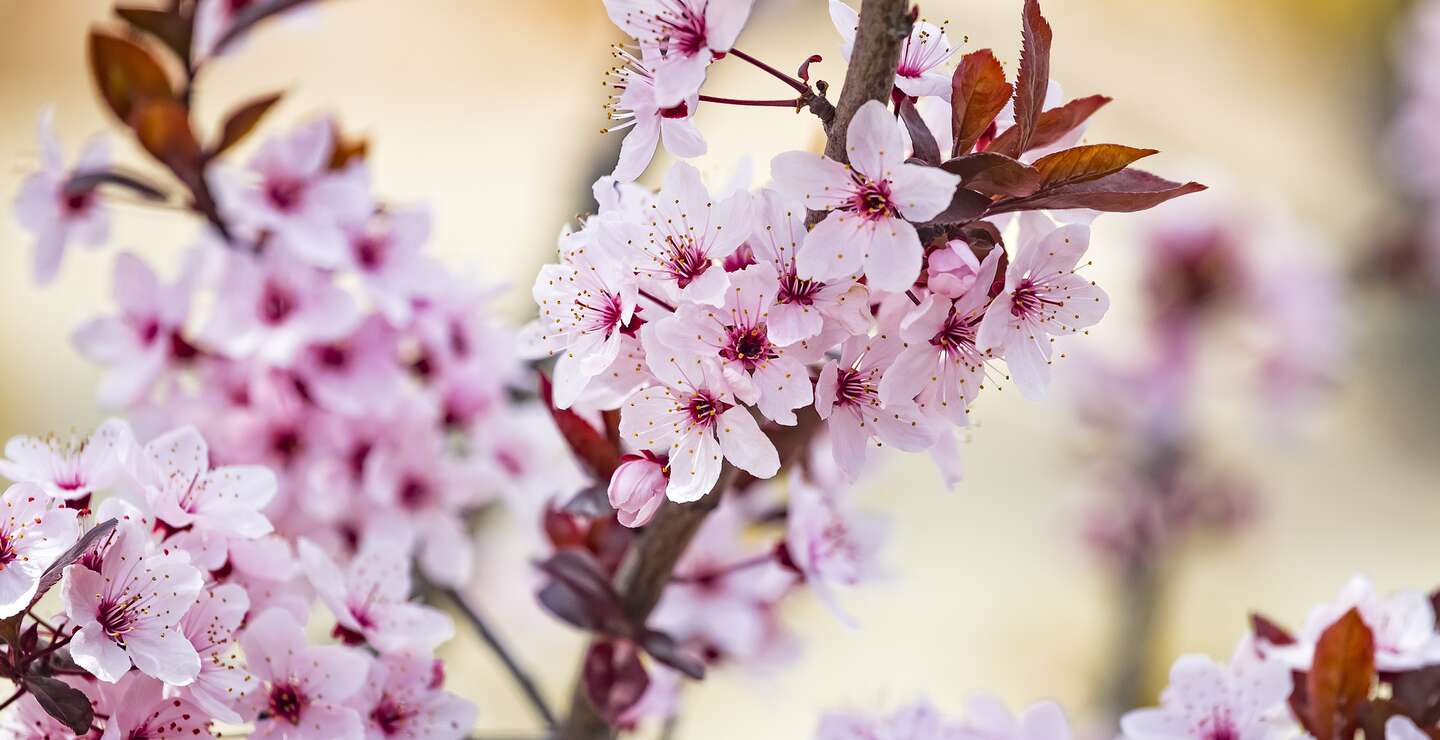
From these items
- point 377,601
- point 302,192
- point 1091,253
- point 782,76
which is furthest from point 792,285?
point 1091,253

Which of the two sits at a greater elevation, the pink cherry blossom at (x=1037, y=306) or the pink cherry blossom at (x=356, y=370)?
the pink cherry blossom at (x=1037, y=306)

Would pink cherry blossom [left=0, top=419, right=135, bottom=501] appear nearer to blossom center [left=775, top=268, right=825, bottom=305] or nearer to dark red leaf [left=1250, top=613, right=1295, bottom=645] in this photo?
blossom center [left=775, top=268, right=825, bottom=305]

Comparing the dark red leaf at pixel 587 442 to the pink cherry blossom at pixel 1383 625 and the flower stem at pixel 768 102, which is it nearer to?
the flower stem at pixel 768 102

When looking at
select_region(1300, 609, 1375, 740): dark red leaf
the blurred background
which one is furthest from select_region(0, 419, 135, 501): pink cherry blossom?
the blurred background

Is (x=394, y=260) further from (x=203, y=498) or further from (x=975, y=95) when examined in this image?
(x=975, y=95)

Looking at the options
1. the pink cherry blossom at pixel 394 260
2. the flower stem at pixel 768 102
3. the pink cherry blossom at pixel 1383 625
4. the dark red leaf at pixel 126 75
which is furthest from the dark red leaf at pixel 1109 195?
the dark red leaf at pixel 126 75

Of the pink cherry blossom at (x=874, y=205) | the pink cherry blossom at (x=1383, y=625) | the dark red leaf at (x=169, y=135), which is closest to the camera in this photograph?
the pink cherry blossom at (x=874, y=205)
